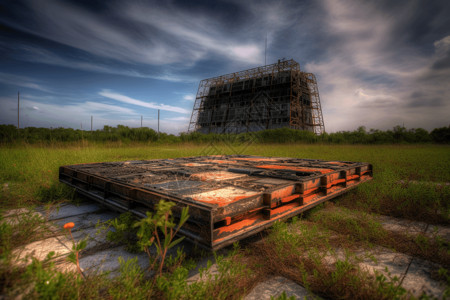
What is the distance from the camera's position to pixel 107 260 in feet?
6.79

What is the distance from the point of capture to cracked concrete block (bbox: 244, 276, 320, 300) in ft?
5.54

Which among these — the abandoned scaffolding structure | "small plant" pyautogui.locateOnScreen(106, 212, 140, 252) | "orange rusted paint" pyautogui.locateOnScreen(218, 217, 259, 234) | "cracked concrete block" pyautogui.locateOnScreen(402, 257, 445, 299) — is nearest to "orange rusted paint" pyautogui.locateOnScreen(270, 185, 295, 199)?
"orange rusted paint" pyautogui.locateOnScreen(218, 217, 259, 234)

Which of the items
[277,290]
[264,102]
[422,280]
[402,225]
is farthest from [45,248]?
[264,102]

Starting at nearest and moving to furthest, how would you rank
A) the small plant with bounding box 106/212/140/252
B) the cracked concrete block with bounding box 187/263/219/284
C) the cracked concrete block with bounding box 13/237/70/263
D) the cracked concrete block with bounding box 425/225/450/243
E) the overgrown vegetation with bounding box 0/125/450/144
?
the cracked concrete block with bounding box 187/263/219/284 → the cracked concrete block with bounding box 13/237/70/263 → the small plant with bounding box 106/212/140/252 → the cracked concrete block with bounding box 425/225/450/243 → the overgrown vegetation with bounding box 0/125/450/144

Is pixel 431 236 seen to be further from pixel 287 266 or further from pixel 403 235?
pixel 287 266

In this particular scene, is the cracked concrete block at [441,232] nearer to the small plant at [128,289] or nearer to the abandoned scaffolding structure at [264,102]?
the small plant at [128,289]

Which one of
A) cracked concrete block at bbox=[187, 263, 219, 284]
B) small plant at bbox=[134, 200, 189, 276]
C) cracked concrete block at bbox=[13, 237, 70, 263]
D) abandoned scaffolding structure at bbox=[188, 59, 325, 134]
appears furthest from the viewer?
abandoned scaffolding structure at bbox=[188, 59, 325, 134]

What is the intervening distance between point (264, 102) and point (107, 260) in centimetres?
Answer: 2937

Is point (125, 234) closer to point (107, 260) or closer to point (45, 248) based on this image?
point (107, 260)

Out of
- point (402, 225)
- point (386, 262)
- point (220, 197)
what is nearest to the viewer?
point (386, 262)

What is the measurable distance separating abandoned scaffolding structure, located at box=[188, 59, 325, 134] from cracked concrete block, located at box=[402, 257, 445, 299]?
81.9ft

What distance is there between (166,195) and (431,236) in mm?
3536

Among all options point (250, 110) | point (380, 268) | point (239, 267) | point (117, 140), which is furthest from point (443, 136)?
point (117, 140)

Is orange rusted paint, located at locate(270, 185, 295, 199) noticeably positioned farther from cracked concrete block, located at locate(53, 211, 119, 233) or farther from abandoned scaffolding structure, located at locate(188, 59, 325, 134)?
abandoned scaffolding structure, located at locate(188, 59, 325, 134)
